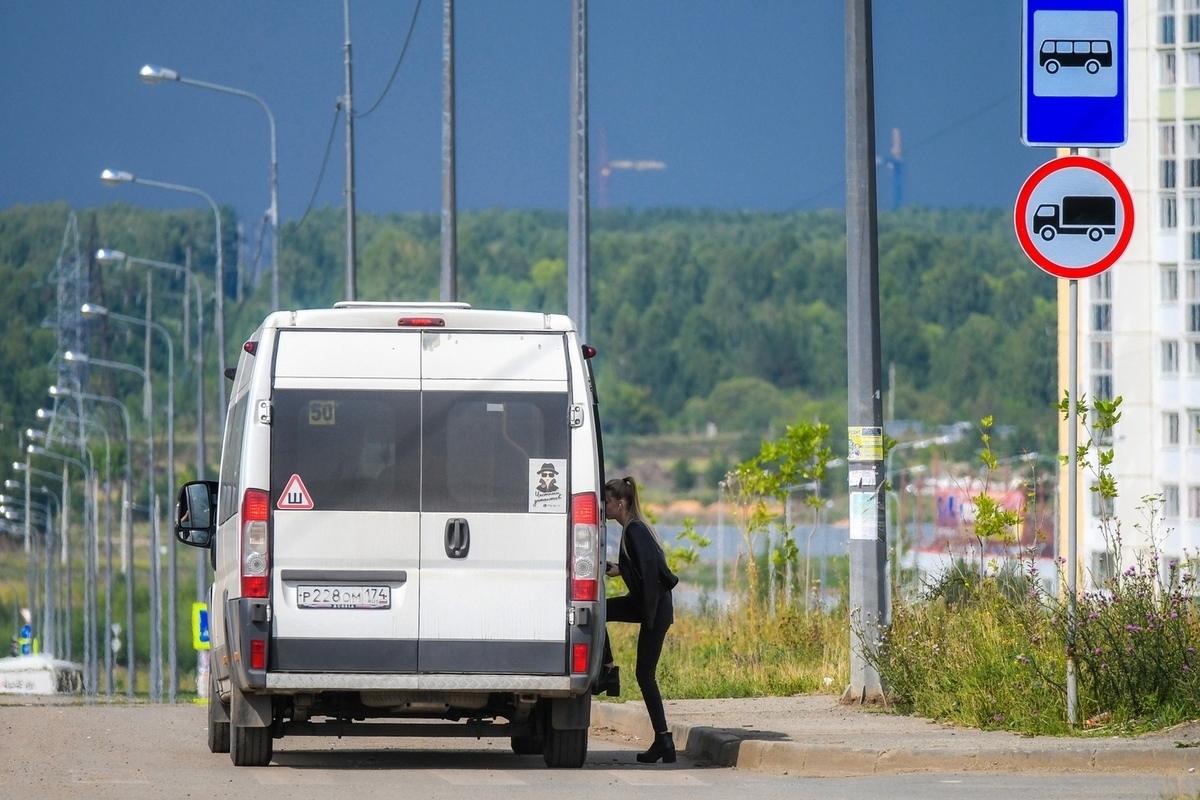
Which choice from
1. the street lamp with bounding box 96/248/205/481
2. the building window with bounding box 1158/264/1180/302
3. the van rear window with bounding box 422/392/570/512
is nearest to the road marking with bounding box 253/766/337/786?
the van rear window with bounding box 422/392/570/512

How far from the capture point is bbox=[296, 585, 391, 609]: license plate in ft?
35.4

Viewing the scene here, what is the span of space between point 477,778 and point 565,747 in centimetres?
77

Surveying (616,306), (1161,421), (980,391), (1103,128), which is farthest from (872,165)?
(616,306)

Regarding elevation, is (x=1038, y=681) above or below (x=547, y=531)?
below

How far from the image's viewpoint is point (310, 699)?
11094 millimetres

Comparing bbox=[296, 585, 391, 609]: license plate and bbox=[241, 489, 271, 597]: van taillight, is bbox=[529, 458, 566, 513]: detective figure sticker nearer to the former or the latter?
bbox=[296, 585, 391, 609]: license plate

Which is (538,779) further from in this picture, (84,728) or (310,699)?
(84,728)

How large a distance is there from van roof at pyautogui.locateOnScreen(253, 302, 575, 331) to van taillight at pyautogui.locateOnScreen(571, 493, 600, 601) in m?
1.08

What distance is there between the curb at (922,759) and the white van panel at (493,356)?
258 centimetres

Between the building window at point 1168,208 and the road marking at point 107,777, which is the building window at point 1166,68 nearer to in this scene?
the building window at point 1168,208

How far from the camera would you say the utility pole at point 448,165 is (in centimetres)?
2408

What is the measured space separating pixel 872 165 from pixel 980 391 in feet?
419

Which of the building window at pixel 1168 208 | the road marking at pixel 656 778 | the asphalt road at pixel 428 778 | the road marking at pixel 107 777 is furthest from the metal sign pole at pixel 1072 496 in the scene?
the building window at pixel 1168 208

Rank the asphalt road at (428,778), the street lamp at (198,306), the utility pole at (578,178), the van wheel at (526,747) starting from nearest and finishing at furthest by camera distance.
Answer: the asphalt road at (428,778)
the van wheel at (526,747)
the utility pole at (578,178)
the street lamp at (198,306)
